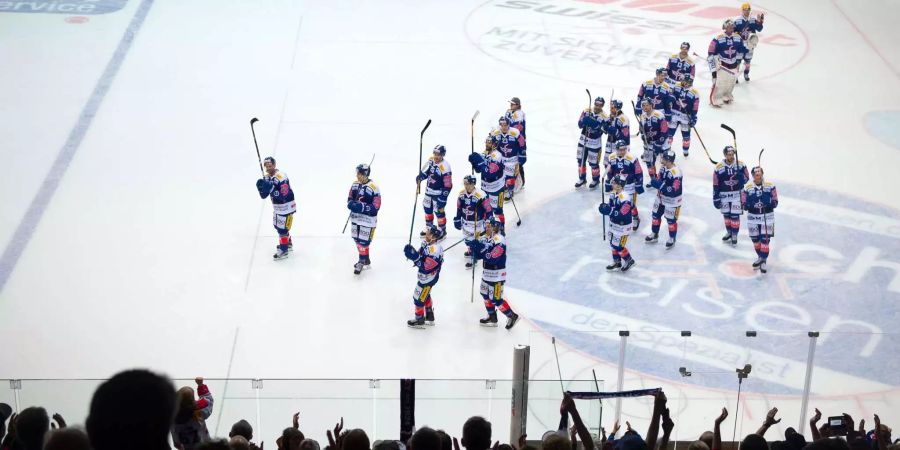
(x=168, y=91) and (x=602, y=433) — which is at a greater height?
(x=602, y=433)

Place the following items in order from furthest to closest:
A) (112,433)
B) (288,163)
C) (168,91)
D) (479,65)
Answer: (479,65)
(168,91)
(288,163)
(112,433)

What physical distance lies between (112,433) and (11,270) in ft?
29.3

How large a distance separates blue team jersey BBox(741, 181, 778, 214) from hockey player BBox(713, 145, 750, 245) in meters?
0.31

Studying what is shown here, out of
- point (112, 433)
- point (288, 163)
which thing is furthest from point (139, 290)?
point (112, 433)

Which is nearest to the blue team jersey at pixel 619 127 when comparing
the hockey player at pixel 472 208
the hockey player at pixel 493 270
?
the hockey player at pixel 472 208

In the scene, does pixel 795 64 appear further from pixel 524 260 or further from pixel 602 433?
pixel 602 433

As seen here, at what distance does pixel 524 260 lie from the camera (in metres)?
11.0

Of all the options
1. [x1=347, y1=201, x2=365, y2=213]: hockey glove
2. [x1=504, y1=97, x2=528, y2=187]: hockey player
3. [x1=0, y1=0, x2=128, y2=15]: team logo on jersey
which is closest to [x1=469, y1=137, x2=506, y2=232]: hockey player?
[x1=504, y1=97, x2=528, y2=187]: hockey player

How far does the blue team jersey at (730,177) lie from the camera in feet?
36.2

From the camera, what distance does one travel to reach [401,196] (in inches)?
485

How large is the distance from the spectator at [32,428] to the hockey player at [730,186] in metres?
7.75

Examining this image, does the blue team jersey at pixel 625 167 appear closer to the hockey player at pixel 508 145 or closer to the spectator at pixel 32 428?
the hockey player at pixel 508 145

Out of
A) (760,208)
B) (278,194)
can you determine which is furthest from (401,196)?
(760,208)

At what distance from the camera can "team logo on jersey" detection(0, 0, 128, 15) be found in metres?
17.9
